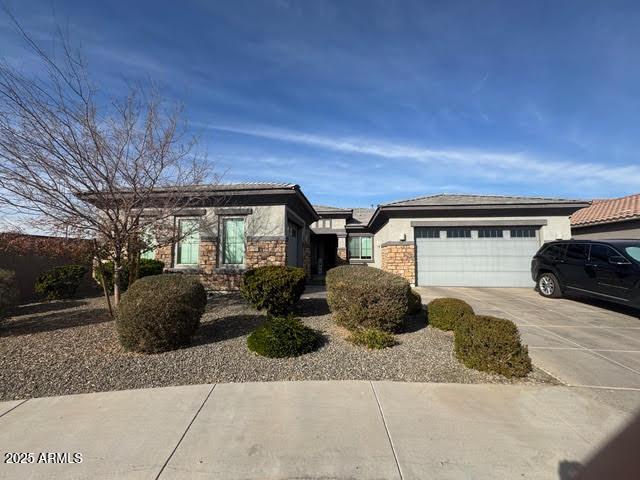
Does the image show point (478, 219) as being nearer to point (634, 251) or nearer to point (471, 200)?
point (471, 200)

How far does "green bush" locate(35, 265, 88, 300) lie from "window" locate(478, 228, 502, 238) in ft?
48.1

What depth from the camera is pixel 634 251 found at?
720 cm

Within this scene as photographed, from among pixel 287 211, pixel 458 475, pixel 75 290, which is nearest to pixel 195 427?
pixel 458 475

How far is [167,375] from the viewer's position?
3.98m

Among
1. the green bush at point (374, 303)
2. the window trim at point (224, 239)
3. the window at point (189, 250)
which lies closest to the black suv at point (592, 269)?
the green bush at point (374, 303)

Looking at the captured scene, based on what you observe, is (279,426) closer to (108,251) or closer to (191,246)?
(108,251)

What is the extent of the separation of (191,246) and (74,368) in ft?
22.4

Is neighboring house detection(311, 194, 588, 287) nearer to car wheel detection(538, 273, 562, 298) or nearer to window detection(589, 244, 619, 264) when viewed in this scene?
car wheel detection(538, 273, 562, 298)

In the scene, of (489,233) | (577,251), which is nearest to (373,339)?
(577,251)

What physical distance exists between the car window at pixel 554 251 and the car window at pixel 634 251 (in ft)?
5.59

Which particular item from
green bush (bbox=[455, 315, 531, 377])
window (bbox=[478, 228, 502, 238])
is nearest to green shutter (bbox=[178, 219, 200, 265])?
green bush (bbox=[455, 315, 531, 377])

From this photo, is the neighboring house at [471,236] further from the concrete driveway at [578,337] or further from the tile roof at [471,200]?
the concrete driveway at [578,337]

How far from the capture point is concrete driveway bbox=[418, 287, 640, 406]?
13.0 feet

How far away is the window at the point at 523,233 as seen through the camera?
12.2 metres
